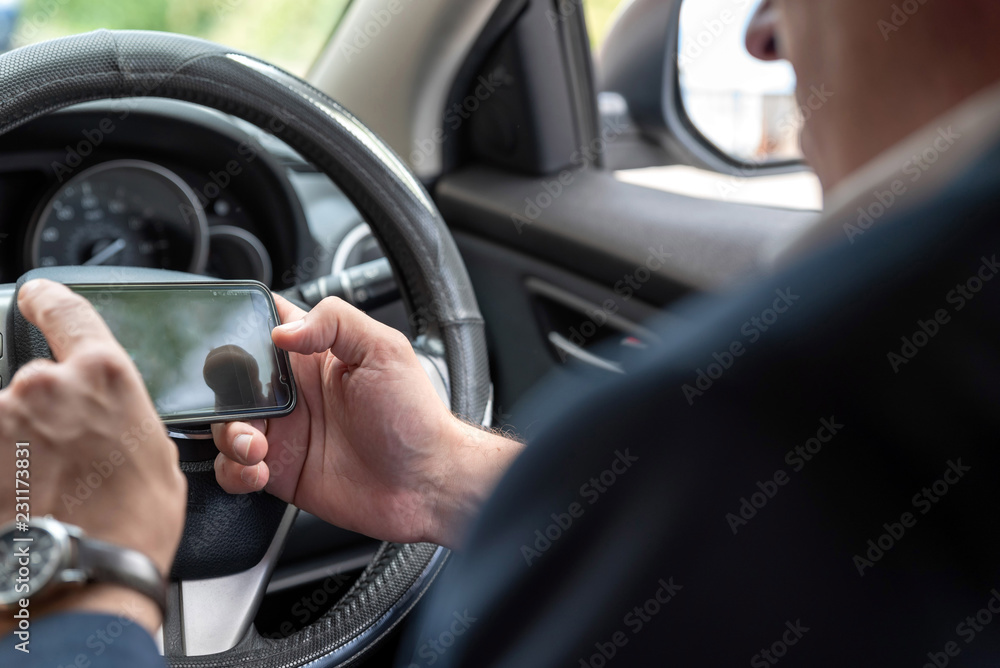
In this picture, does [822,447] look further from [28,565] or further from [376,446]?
[376,446]

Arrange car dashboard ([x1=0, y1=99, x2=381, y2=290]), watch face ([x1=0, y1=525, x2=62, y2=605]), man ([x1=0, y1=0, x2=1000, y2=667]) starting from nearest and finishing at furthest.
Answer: man ([x1=0, y1=0, x2=1000, y2=667])
watch face ([x1=0, y1=525, x2=62, y2=605])
car dashboard ([x1=0, y1=99, x2=381, y2=290])

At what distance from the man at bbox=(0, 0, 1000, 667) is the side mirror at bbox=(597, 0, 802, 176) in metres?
1.24

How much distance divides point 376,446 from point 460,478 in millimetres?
91

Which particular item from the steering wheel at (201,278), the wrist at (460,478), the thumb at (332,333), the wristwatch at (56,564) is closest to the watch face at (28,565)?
the wristwatch at (56,564)

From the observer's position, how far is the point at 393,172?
2.91ft

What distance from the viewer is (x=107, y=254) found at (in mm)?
1253

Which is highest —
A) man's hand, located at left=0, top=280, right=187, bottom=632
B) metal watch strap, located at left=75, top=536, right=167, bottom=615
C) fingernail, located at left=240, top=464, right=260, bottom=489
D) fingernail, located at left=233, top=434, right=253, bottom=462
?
man's hand, located at left=0, top=280, right=187, bottom=632

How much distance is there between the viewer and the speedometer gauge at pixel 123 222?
1.22 meters

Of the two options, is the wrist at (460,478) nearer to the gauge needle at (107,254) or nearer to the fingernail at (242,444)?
the fingernail at (242,444)

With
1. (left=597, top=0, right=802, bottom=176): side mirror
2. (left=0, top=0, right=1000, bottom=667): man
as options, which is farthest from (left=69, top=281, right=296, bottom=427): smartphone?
(left=597, top=0, right=802, bottom=176): side mirror

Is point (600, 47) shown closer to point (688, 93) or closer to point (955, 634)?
point (688, 93)

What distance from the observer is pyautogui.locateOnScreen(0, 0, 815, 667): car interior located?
0.77 meters

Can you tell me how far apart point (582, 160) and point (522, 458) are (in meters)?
1.44

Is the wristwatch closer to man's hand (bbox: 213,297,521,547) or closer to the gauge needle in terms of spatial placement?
man's hand (bbox: 213,297,521,547)
